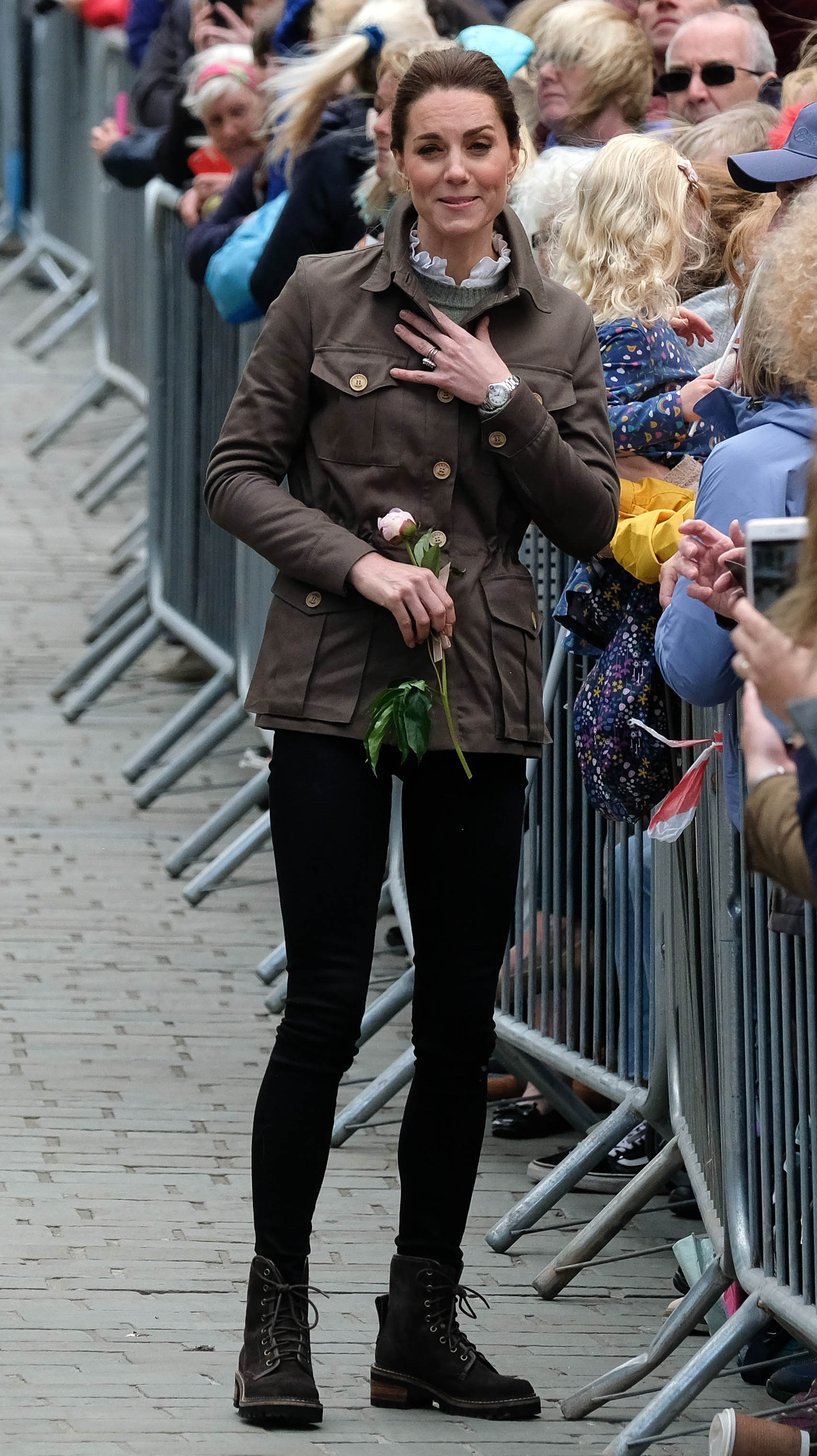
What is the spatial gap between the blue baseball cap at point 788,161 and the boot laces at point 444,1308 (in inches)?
75.9

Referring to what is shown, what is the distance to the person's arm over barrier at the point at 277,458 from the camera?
3.98 metres

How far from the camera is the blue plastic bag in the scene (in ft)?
23.7

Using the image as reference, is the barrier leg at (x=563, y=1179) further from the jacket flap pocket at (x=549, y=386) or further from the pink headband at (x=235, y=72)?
the pink headband at (x=235, y=72)

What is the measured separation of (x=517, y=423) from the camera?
3.92 metres

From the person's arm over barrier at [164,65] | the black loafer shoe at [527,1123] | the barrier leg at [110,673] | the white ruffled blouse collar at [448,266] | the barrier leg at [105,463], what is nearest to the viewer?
the white ruffled blouse collar at [448,266]

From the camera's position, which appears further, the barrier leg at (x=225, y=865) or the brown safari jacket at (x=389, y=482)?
the barrier leg at (x=225, y=865)

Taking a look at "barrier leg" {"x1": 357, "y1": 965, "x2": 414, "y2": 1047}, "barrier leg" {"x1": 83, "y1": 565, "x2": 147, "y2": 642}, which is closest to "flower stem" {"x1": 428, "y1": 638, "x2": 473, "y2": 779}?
"barrier leg" {"x1": 357, "y1": 965, "x2": 414, "y2": 1047}

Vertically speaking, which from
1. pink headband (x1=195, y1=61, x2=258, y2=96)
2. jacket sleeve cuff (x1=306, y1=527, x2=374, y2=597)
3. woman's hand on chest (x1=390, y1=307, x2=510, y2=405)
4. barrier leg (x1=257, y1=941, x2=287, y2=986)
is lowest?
barrier leg (x1=257, y1=941, x2=287, y2=986)

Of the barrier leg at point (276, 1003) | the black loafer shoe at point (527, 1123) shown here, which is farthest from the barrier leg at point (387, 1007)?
the barrier leg at point (276, 1003)

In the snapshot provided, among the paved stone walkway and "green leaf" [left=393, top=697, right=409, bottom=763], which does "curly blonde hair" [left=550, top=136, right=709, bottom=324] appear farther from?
the paved stone walkway

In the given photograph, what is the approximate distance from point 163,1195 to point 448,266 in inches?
85.7

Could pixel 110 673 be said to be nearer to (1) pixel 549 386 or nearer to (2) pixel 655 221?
(2) pixel 655 221

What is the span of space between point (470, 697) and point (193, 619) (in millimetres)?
4873

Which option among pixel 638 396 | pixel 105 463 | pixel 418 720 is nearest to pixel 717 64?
pixel 638 396
